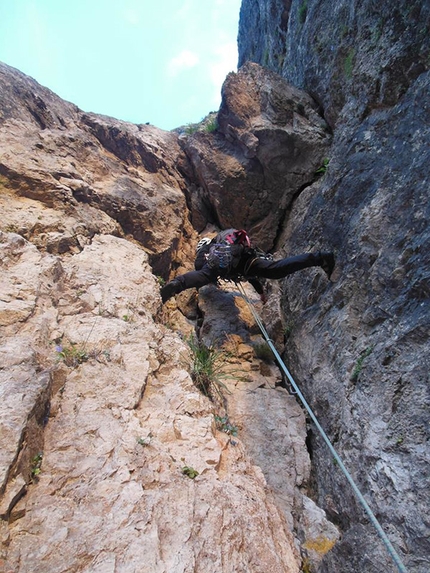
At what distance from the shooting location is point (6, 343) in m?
2.95

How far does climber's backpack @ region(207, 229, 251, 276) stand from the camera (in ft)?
19.0

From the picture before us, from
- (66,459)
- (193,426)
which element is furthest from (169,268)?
(66,459)

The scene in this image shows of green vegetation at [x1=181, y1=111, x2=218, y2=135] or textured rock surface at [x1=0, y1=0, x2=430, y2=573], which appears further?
green vegetation at [x1=181, y1=111, x2=218, y2=135]

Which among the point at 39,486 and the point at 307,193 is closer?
the point at 39,486

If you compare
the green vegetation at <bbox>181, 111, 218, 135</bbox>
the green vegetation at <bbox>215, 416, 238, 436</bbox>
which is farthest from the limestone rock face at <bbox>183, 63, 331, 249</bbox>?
the green vegetation at <bbox>215, 416, 238, 436</bbox>

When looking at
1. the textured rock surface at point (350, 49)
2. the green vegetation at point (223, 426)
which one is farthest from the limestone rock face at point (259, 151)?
the green vegetation at point (223, 426)

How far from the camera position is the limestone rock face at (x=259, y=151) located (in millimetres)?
7230

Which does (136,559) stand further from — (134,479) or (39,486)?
(39,486)

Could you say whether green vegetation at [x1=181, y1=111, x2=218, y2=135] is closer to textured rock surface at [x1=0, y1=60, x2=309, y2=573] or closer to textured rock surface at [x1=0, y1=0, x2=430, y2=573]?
textured rock surface at [x1=0, y1=0, x2=430, y2=573]

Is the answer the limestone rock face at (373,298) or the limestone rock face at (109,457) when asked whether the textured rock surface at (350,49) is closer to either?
the limestone rock face at (373,298)

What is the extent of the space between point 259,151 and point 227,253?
285 centimetres

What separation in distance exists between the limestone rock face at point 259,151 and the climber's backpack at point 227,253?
1866mm

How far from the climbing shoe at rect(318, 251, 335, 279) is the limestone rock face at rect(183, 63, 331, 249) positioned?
9.89 ft

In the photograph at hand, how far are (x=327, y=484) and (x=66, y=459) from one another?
95.4 inches
